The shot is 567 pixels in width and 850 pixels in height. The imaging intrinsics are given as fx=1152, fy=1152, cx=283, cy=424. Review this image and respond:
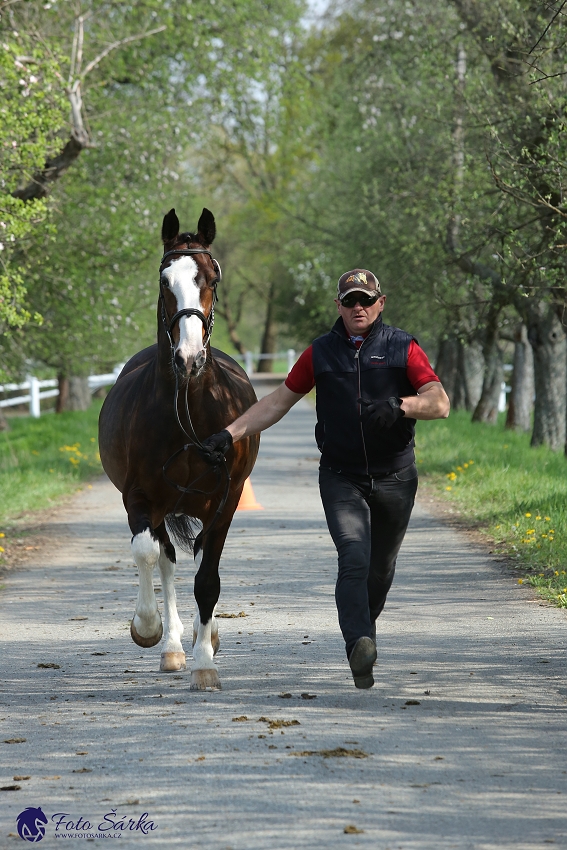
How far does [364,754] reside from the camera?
4809 mm

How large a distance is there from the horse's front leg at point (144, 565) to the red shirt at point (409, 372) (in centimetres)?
106

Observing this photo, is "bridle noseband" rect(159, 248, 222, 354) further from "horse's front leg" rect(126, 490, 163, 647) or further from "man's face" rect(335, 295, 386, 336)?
"horse's front leg" rect(126, 490, 163, 647)

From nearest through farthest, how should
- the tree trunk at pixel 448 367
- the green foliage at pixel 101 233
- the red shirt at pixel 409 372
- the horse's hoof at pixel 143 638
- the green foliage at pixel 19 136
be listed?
the red shirt at pixel 409 372, the horse's hoof at pixel 143 638, the green foliage at pixel 19 136, the green foliage at pixel 101 233, the tree trunk at pixel 448 367

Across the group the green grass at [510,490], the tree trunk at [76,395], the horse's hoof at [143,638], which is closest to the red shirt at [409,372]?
the horse's hoof at [143,638]

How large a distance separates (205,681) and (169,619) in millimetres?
873

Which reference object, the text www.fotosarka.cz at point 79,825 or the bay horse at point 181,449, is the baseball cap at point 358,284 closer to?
the bay horse at point 181,449

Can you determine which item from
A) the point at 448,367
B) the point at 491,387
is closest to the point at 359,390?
the point at 491,387

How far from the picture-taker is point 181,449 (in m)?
6.23

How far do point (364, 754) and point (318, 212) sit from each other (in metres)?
26.1

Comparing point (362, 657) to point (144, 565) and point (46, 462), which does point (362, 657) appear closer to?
point (144, 565)

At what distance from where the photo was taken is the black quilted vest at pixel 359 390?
587 centimetres

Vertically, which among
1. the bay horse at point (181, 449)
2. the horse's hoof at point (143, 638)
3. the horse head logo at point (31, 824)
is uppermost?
the bay horse at point (181, 449)

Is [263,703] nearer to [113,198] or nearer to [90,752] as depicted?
[90,752]

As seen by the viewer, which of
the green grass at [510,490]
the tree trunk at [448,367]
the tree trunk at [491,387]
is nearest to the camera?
the green grass at [510,490]
